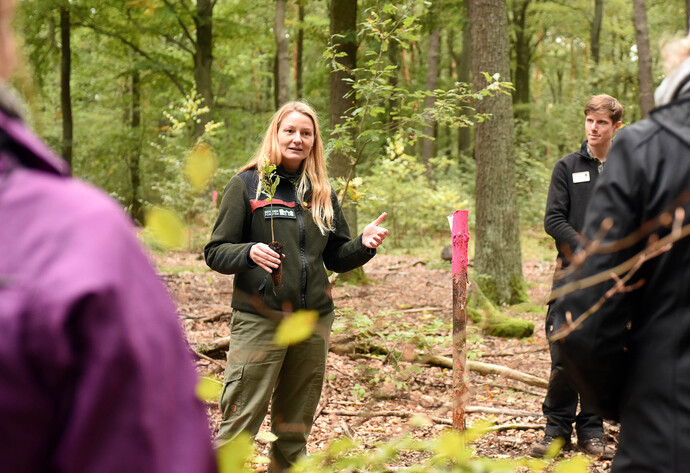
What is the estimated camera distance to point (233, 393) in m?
3.39

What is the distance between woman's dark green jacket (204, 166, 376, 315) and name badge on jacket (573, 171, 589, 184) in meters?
1.66

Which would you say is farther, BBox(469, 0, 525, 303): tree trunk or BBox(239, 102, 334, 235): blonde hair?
BBox(469, 0, 525, 303): tree trunk

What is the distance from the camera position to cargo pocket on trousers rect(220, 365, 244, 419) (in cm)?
339

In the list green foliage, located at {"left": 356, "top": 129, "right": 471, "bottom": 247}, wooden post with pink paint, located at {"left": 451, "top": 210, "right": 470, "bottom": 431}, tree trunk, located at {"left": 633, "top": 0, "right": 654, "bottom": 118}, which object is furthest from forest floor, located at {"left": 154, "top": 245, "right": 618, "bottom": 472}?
tree trunk, located at {"left": 633, "top": 0, "right": 654, "bottom": 118}

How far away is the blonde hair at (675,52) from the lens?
6.12ft

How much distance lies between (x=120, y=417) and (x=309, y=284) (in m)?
2.76

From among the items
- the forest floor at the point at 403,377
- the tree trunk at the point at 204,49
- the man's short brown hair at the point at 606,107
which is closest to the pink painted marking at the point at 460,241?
the forest floor at the point at 403,377

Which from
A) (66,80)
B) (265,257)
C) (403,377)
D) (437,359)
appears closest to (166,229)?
(265,257)

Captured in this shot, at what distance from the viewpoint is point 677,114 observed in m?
1.77

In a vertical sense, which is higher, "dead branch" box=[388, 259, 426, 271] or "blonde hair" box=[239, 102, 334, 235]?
"blonde hair" box=[239, 102, 334, 235]

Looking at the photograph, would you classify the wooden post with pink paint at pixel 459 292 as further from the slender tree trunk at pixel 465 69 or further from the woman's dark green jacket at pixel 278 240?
the slender tree trunk at pixel 465 69

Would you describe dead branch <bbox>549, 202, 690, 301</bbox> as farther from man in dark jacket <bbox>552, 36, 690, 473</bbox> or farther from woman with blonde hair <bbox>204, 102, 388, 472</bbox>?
woman with blonde hair <bbox>204, 102, 388, 472</bbox>

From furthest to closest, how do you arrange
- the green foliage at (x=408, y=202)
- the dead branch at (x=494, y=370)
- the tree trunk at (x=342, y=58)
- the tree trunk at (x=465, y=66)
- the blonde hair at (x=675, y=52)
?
the tree trunk at (x=465, y=66)
the green foliage at (x=408, y=202)
the tree trunk at (x=342, y=58)
the dead branch at (x=494, y=370)
the blonde hair at (x=675, y=52)

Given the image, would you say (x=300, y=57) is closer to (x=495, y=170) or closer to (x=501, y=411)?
(x=495, y=170)
